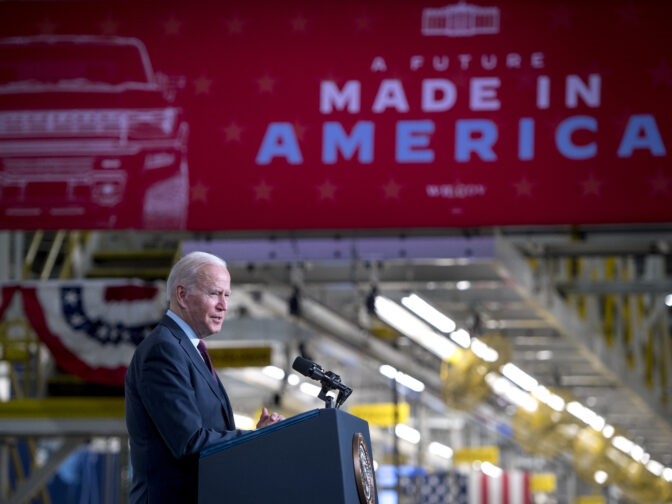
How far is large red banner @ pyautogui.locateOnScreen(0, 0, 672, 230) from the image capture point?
8445 mm

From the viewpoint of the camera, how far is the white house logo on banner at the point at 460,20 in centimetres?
873

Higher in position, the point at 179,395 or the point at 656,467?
the point at 179,395

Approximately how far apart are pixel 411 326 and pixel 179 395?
11581mm

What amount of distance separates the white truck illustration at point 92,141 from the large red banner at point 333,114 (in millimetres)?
11

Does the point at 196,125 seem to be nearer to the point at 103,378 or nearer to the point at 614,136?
the point at 614,136

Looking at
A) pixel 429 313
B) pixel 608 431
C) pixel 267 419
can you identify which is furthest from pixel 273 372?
pixel 267 419

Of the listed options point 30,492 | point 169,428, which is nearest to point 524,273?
point 30,492

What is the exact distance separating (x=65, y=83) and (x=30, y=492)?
470 centimetres

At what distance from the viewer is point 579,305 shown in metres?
17.6

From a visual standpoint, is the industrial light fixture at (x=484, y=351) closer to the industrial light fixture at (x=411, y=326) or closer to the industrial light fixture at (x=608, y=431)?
the industrial light fixture at (x=411, y=326)

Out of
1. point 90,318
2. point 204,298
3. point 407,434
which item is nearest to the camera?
point 204,298

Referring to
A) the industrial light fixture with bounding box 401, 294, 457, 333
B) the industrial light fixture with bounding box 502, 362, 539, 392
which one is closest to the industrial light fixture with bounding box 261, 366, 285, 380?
the industrial light fixture with bounding box 502, 362, 539, 392

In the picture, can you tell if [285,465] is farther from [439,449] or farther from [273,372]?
[439,449]

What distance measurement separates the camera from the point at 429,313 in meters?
13.7
